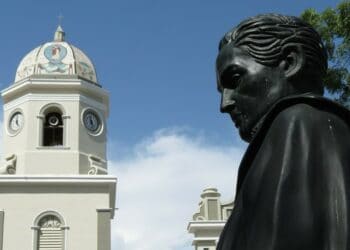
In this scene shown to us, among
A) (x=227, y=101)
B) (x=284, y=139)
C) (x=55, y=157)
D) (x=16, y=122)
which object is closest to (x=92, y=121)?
(x=55, y=157)

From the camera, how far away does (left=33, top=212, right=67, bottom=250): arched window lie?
2414 cm

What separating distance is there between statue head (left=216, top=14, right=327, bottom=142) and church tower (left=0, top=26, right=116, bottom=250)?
22.5m

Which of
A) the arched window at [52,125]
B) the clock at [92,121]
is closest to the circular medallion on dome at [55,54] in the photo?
the arched window at [52,125]

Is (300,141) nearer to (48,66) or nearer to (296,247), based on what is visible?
(296,247)

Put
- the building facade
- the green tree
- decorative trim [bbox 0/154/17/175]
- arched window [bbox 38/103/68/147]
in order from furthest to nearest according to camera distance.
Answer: the building facade → arched window [bbox 38/103/68/147] → decorative trim [bbox 0/154/17/175] → the green tree

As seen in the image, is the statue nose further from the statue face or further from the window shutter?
the window shutter

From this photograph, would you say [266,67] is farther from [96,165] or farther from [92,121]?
[92,121]

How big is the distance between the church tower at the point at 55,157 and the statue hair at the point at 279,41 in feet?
73.7

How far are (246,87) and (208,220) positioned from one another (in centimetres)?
2463

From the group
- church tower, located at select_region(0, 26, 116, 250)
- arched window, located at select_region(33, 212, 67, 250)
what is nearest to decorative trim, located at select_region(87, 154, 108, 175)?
church tower, located at select_region(0, 26, 116, 250)

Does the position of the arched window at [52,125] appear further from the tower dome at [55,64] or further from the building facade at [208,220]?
the building facade at [208,220]

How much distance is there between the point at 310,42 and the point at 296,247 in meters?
0.52

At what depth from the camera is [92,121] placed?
83.5ft

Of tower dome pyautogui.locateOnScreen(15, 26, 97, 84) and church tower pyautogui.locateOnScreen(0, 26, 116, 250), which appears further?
tower dome pyautogui.locateOnScreen(15, 26, 97, 84)
